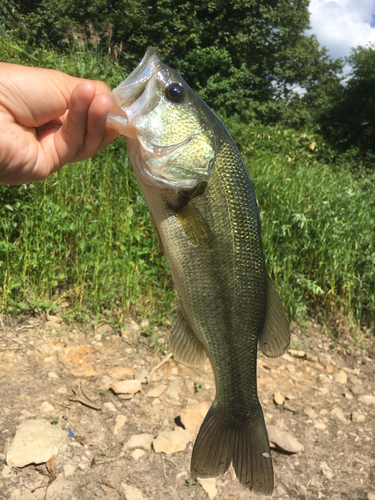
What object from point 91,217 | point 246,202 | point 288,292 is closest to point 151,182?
point 246,202

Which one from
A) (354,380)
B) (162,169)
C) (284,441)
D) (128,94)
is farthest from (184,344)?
(354,380)

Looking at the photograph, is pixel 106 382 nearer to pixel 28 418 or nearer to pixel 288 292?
pixel 28 418

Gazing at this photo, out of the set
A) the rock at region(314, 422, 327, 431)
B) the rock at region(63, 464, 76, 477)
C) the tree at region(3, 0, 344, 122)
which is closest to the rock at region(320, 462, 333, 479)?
the rock at region(314, 422, 327, 431)

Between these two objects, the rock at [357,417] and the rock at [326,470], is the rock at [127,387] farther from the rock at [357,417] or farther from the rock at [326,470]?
the rock at [357,417]

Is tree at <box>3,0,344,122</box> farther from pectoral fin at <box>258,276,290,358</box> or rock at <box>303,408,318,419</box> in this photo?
pectoral fin at <box>258,276,290,358</box>

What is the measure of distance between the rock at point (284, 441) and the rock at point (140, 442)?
0.99 metres

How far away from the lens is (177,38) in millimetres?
13000

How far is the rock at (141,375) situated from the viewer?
3232 millimetres

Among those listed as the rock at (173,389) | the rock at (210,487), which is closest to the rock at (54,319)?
the rock at (173,389)

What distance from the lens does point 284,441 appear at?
2.93 meters

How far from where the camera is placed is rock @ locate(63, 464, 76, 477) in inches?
91.8

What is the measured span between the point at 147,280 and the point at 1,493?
2169mm

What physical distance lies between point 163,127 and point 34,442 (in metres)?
2.23

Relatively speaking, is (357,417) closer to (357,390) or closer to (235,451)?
(357,390)
